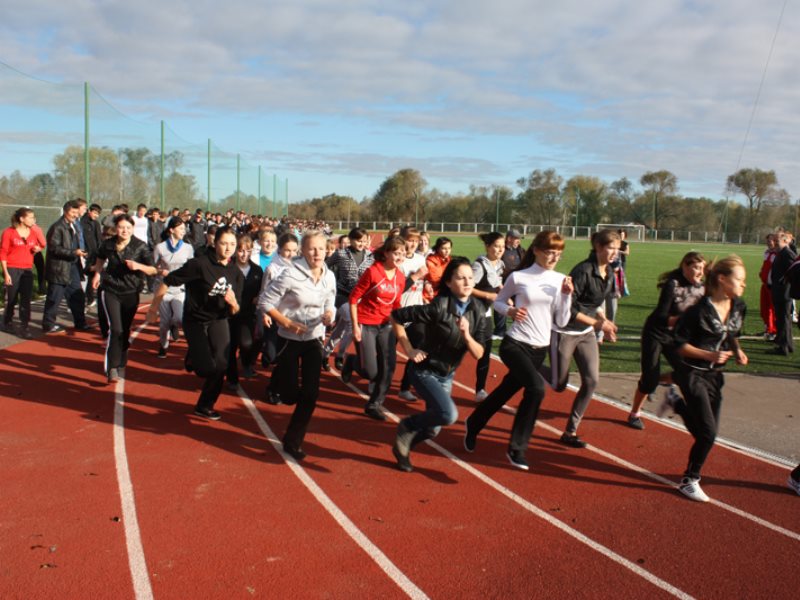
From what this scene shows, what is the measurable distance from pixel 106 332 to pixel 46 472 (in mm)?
3357

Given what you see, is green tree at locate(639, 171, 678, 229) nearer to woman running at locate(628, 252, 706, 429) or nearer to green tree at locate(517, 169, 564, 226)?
green tree at locate(517, 169, 564, 226)

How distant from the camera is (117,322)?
779 cm

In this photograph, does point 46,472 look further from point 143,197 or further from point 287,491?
point 143,197

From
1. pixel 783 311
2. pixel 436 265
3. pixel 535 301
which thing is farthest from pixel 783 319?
pixel 535 301

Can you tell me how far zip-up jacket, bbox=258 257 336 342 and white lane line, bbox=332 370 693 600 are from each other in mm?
1561

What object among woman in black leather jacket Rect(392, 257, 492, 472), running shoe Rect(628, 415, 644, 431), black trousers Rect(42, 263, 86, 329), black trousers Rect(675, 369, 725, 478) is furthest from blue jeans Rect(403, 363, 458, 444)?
black trousers Rect(42, 263, 86, 329)

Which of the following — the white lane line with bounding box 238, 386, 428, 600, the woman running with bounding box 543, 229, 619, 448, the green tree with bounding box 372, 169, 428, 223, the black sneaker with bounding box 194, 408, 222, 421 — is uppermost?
the green tree with bounding box 372, 169, 428, 223

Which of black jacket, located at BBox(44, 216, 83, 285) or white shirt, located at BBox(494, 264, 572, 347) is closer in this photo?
white shirt, located at BBox(494, 264, 572, 347)

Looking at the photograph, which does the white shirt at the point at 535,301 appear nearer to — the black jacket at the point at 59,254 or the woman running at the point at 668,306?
the woman running at the point at 668,306

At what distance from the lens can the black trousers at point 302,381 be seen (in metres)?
5.55

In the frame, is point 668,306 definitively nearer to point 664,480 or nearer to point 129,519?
point 664,480

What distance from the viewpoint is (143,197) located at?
23.9 m

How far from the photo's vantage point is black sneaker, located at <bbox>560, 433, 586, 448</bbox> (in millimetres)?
6180

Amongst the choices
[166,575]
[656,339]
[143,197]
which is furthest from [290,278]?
[143,197]
